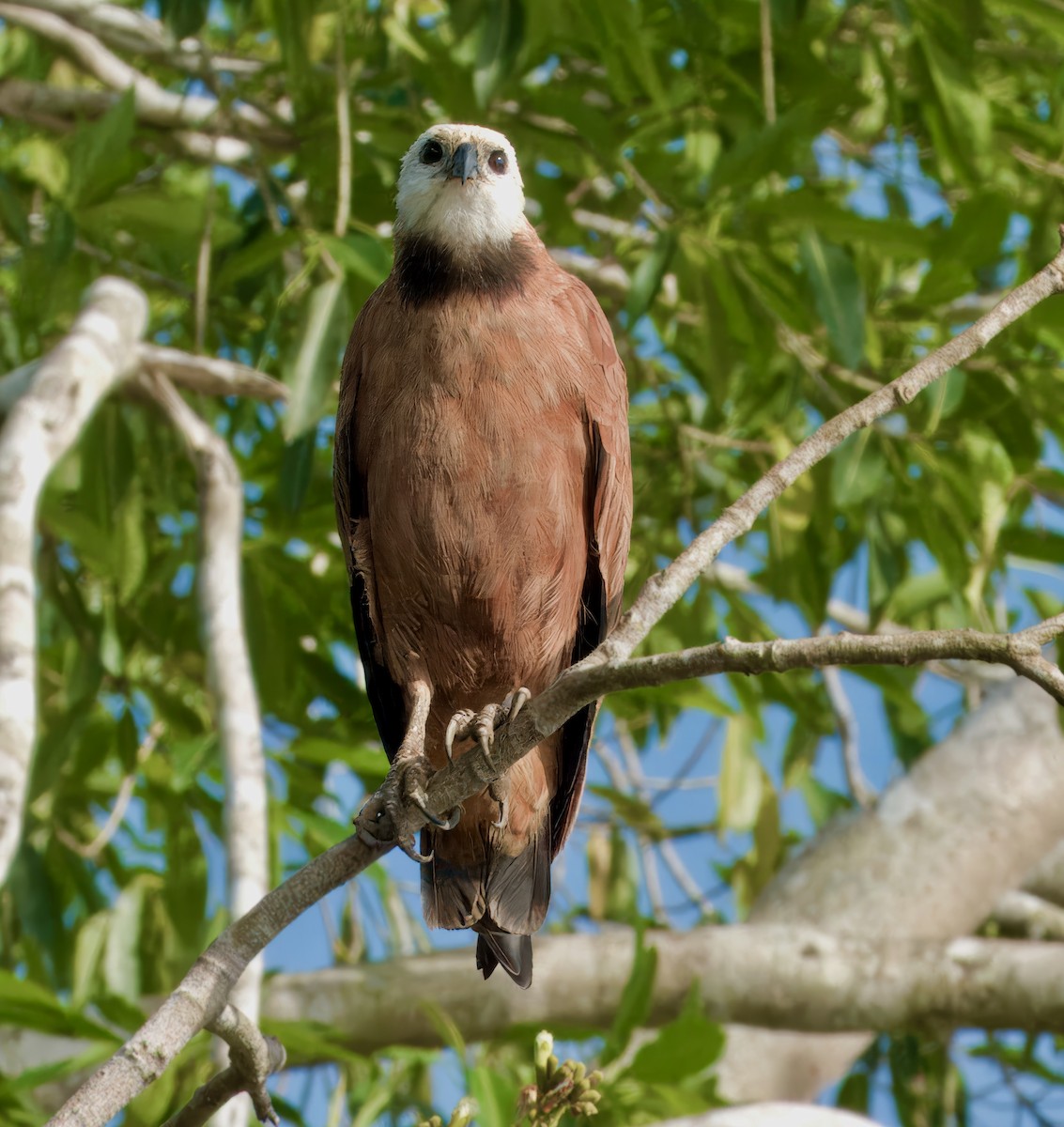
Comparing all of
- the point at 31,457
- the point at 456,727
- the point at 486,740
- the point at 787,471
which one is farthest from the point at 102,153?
the point at 787,471

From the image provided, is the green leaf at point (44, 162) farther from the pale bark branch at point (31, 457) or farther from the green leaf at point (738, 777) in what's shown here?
the green leaf at point (738, 777)

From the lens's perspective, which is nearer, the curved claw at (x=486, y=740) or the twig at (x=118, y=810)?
the curved claw at (x=486, y=740)

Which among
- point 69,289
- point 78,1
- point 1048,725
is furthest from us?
point 1048,725

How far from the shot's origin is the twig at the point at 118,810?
453cm

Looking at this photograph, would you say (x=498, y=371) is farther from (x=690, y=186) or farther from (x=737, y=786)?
(x=737, y=786)

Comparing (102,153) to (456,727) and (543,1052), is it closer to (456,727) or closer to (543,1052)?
(456,727)

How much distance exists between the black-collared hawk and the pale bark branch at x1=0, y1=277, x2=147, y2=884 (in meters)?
0.65

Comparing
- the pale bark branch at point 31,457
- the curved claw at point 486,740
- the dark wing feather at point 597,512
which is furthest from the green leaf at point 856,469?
the pale bark branch at point 31,457

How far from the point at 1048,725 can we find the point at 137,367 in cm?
351

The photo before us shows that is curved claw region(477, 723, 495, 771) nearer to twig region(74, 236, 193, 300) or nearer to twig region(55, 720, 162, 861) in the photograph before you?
twig region(55, 720, 162, 861)

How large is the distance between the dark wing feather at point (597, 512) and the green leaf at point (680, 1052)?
64 centimetres

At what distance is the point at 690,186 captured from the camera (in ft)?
13.1

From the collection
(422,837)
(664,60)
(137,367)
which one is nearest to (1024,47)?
(664,60)

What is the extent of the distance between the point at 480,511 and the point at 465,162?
84 centimetres
